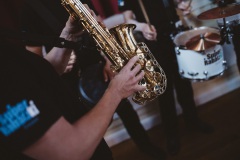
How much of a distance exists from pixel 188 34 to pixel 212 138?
3.64 ft

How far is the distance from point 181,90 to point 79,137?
73.0 inches

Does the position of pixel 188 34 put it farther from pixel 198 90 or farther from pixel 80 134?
pixel 80 134

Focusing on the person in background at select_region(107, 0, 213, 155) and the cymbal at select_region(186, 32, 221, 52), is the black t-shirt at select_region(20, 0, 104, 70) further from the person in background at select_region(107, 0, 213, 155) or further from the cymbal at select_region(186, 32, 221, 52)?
the cymbal at select_region(186, 32, 221, 52)

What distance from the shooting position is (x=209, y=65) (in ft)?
7.07

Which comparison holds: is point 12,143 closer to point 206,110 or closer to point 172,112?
point 172,112

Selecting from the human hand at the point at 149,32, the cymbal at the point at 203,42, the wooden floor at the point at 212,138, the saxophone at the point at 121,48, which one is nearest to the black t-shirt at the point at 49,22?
the saxophone at the point at 121,48

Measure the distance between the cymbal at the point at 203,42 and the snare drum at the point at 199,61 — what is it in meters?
0.04

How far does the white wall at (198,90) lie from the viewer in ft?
9.47

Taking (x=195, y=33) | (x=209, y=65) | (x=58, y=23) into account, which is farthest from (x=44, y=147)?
(x=195, y=33)

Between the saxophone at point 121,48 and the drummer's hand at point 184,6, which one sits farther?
the drummer's hand at point 184,6

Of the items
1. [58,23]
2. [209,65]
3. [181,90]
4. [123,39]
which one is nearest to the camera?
[123,39]

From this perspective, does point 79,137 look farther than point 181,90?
No

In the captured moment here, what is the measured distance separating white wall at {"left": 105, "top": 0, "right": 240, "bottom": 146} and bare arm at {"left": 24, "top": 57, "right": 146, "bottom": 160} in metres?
1.91

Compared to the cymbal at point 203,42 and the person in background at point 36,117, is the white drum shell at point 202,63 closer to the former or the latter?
the cymbal at point 203,42
